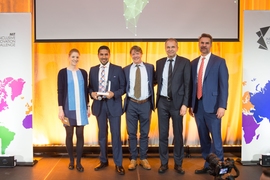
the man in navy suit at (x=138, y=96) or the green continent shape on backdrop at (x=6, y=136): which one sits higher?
the man in navy suit at (x=138, y=96)

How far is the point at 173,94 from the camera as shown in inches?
154

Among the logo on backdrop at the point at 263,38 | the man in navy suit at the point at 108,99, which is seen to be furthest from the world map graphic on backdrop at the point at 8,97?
the logo on backdrop at the point at 263,38

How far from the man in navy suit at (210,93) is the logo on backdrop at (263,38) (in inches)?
33.7

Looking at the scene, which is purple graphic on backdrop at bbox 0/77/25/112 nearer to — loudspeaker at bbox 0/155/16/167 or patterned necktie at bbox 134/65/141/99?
loudspeaker at bbox 0/155/16/167

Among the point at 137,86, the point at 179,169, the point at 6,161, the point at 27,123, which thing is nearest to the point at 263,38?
the point at 137,86

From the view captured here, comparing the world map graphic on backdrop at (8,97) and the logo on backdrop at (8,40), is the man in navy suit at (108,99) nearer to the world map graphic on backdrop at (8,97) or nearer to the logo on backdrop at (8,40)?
the world map graphic on backdrop at (8,97)

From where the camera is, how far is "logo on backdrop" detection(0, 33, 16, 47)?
4281mm

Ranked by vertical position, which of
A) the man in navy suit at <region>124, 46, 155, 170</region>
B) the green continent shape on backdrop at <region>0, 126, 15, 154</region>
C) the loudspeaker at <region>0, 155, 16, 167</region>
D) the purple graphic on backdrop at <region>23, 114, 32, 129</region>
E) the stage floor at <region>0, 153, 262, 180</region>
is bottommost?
the stage floor at <region>0, 153, 262, 180</region>

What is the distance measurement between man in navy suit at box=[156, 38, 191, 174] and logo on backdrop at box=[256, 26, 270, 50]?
3.76ft

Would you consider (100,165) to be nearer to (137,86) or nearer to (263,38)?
(137,86)

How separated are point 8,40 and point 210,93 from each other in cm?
265

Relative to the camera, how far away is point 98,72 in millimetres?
4086

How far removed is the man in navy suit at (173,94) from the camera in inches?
154

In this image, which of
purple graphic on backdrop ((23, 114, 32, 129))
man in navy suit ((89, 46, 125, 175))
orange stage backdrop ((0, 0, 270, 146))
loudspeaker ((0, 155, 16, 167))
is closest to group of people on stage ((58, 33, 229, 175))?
man in navy suit ((89, 46, 125, 175))
